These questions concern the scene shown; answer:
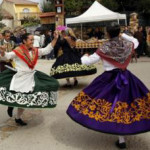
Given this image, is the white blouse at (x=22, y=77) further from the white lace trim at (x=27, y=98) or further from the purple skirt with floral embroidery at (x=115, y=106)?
the purple skirt with floral embroidery at (x=115, y=106)

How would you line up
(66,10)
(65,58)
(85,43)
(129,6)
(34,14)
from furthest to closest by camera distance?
(34,14)
(66,10)
(129,6)
(85,43)
(65,58)

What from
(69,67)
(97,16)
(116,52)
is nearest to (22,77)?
(116,52)

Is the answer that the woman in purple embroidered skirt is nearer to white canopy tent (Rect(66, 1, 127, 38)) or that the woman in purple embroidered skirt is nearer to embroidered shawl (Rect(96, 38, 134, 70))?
embroidered shawl (Rect(96, 38, 134, 70))

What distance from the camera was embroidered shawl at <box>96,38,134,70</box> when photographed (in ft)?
15.3

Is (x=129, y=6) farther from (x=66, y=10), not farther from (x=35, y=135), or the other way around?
(x=35, y=135)

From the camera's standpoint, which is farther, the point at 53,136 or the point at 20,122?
the point at 20,122

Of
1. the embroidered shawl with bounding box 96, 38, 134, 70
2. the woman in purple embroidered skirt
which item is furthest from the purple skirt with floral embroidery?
the embroidered shawl with bounding box 96, 38, 134, 70

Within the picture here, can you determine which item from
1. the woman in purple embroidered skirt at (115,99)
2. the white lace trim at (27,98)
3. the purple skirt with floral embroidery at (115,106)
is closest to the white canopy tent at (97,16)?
the white lace trim at (27,98)

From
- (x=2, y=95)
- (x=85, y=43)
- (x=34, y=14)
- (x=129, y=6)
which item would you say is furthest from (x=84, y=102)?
(x=34, y=14)

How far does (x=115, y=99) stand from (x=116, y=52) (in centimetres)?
65

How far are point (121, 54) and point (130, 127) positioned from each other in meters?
1.00

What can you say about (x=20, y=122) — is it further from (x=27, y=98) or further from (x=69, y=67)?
(x=69, y=67)

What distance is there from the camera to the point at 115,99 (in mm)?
4516

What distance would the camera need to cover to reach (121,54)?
15.4 ft
